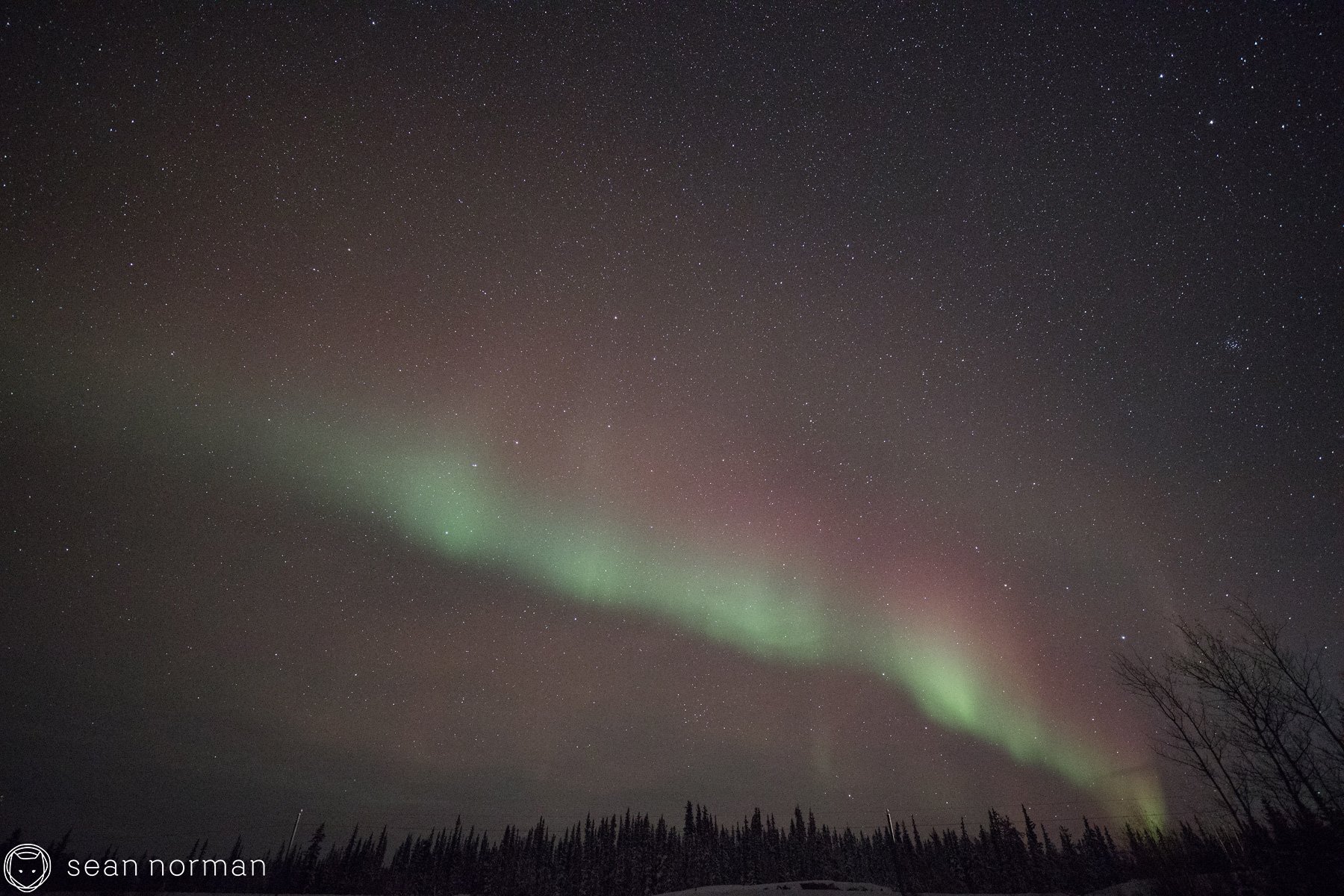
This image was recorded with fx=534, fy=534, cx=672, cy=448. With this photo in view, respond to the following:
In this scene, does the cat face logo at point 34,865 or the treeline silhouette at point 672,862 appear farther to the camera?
the treeline silhouette at point 672,862

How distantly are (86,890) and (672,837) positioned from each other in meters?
117

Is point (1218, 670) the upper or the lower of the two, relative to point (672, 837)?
upper

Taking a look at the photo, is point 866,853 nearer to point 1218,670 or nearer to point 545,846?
point 545,846

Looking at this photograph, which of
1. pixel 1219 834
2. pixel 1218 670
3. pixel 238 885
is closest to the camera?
pixel 1218 670

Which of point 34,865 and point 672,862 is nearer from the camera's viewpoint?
point 34,865

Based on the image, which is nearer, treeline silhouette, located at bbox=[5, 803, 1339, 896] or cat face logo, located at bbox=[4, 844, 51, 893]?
cat face logo, located at bbox=[4, 844, 51, 893]

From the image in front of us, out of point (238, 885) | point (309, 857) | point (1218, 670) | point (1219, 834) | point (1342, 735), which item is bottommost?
point (238, 885)

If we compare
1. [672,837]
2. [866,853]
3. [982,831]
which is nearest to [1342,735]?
[982,831]

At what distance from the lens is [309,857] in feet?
405

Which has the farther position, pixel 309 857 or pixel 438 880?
pixel 309 857

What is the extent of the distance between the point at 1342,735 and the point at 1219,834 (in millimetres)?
18652

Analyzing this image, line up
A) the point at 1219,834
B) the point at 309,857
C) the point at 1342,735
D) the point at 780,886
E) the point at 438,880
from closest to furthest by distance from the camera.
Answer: the point at 1342,735
the point at 1219,834
the point at 780,886
the point at 438,880
the point at 309,857

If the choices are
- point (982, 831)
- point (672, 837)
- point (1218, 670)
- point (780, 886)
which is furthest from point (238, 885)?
point (1218, 670)

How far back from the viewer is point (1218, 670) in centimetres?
2130
